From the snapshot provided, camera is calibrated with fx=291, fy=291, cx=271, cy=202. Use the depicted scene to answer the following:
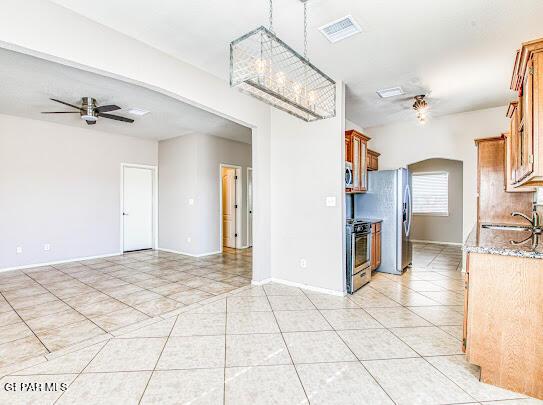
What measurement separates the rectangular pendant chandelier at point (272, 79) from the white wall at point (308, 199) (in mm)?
820

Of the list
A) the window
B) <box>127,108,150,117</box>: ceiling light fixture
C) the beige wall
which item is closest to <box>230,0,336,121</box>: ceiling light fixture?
<box>127,108,150,117</box>: ceiling light fixture

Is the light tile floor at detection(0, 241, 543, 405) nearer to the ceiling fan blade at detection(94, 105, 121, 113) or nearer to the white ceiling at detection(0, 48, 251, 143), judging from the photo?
the ceiling fan blade at detection(94, 105, 121, 113)

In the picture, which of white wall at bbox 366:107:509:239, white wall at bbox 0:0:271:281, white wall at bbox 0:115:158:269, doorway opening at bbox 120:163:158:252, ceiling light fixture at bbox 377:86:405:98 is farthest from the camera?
doorway opening at bbox 120:163:158:252

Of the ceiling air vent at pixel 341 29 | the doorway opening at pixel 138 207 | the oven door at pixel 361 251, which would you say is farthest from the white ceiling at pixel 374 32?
the doorway opening at pixel 138 207

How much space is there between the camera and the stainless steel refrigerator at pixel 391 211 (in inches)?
187

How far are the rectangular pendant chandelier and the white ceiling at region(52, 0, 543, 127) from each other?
0.31m

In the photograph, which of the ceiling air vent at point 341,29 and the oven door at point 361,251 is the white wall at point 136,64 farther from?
the ceiling air vent at point 341,29

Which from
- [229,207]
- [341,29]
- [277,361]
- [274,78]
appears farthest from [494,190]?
[229,207]

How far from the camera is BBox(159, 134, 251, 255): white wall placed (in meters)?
6.35

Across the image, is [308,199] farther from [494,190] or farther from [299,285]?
[494,190]

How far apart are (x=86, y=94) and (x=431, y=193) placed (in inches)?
331

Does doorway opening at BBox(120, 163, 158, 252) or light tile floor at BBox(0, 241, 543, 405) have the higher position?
doorway opening at BBox(120, 163, 158, 252)

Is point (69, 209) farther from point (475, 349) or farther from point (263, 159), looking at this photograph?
point (475, 349)

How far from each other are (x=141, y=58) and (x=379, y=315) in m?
3.53
